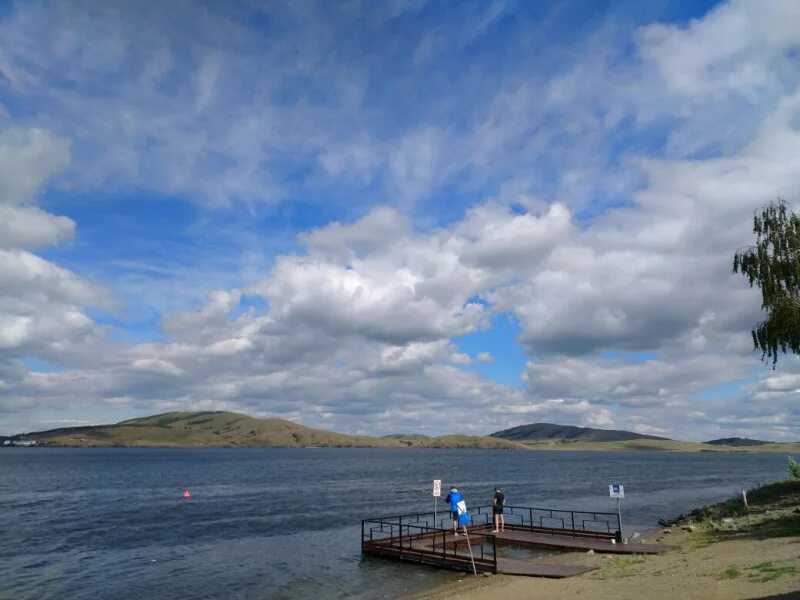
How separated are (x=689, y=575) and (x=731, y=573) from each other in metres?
1.31

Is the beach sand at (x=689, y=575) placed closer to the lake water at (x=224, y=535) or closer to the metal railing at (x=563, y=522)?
the metal railing at (x=563, y=522)

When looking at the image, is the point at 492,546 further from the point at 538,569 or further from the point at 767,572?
the point at 767,572

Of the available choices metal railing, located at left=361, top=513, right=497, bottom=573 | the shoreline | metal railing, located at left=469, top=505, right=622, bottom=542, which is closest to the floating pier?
metal railing, located at left=361, top=513, right=497, bottom=573

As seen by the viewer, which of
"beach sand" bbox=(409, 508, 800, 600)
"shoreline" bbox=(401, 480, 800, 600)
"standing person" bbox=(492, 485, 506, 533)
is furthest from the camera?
"standing person" bbox=(492, 485, 506, 533)

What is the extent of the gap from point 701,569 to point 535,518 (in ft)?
93.6

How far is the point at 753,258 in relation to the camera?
29.4 meters

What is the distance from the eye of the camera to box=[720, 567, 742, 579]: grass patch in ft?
57.6

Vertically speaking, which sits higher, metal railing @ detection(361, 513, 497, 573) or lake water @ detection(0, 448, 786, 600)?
metal railing @ detection(361, 513, 497, 573)

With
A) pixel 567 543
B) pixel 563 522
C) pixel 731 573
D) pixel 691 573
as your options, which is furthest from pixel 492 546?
pixel 731 573

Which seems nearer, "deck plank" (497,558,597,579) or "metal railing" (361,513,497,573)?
"deck plank" (497,558,597,579)

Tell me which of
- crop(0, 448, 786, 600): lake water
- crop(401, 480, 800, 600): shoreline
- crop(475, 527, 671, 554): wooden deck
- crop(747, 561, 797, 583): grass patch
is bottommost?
crop(0, 448, 786, 600): lake water

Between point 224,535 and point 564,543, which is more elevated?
point 564,543

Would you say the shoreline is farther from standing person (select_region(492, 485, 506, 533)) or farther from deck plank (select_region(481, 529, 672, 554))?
standing person (select_region(492, 485, 506, 533))

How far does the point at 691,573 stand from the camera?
1922 centimetres
